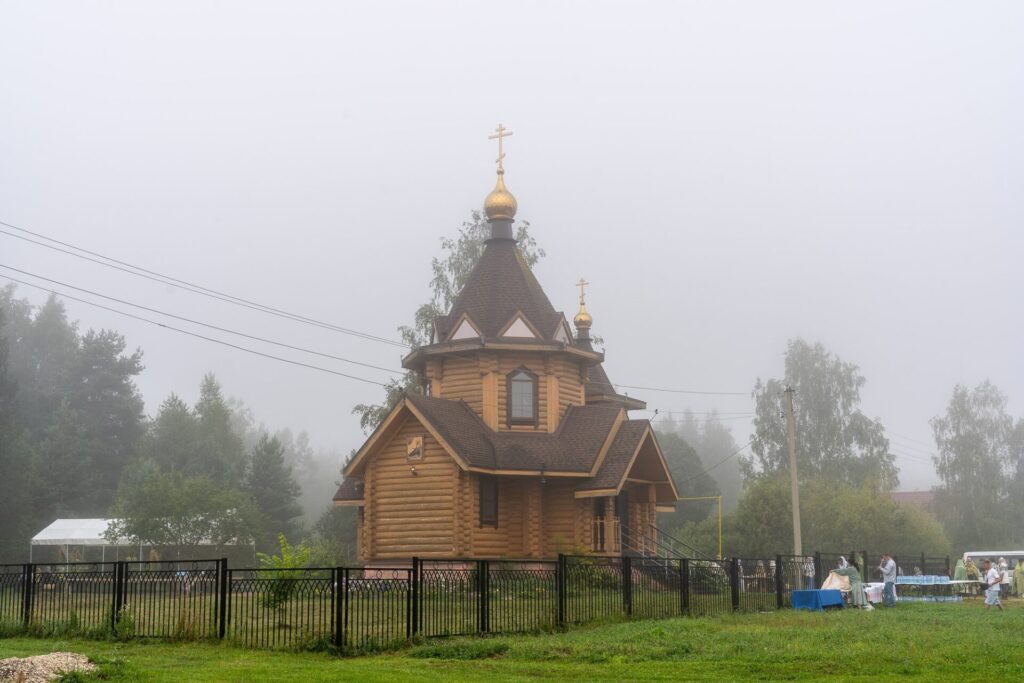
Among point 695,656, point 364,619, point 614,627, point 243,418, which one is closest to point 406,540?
point 614,627

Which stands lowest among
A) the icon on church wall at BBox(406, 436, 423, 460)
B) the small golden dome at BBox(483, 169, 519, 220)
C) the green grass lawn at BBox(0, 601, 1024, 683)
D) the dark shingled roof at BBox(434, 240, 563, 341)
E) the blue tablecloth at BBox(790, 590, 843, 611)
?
the blue tablecloth at BBox(790, 590, 843, 611)

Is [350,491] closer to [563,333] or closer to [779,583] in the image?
[563,333]

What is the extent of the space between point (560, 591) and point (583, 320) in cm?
2478

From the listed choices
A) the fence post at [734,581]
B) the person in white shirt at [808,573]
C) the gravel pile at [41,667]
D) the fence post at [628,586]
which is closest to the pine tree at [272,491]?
the person in white shirt at [808,573]

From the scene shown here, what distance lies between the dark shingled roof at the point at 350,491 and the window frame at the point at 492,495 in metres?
4.88

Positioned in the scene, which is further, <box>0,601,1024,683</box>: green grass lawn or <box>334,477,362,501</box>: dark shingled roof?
<box>334,477,362,501</box>: dark shingled roof

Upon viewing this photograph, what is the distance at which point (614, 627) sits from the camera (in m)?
18.2

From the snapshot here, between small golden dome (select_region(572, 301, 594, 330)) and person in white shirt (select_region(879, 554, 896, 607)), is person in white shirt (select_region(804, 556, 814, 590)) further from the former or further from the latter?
small golden dome (select_region(572, 301, 594, 330))

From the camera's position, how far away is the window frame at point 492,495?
101 ft

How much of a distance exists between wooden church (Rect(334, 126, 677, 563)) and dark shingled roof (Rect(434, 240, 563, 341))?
5 cm

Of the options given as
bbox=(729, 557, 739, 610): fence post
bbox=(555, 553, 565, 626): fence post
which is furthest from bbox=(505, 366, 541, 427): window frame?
bbox=(555, 553, 565, 626): fence post

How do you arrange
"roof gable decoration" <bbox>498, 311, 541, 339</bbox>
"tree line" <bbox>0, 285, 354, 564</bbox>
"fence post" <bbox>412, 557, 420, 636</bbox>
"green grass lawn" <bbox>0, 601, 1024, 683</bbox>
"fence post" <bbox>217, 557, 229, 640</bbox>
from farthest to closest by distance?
"tree line" <bbox>0, 285, 354, 564</bbox>, "roof gable decoration" <bbox>498, 311, 541, 339</bbox>, "fence post" <bbox>412, 557, 420, 636</bbox>, "fence post" <bbox>217, 557, 229, 640</bbox>, "green grass lawn" <bbox>0, 601, 1024, 683</bbox>

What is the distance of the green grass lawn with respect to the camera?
40.7 feet

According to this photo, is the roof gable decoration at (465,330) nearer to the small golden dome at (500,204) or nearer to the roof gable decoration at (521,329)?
the roof gable decoration at (521,329)
